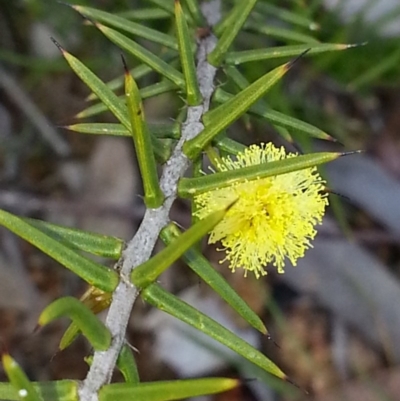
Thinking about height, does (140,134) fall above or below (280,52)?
below

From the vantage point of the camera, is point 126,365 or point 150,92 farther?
point 150,92

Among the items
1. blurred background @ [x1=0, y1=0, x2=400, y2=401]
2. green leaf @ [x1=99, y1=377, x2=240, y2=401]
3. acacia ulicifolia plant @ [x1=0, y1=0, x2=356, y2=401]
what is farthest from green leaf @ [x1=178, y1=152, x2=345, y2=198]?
blurred background @ [x1=0, y1=0, x2=400, y2=401]

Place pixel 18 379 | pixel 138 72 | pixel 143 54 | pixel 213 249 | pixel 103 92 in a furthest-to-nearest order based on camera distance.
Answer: pixel 213 249 → pixel 138 72 → pixel 143 54 → pixel 103 92 → pixel 18 379

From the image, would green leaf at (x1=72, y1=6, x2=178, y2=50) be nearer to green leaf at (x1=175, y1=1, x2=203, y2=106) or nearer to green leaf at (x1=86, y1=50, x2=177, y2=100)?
green leaf at (x1=86, y1=50, x2=177, y2=100)

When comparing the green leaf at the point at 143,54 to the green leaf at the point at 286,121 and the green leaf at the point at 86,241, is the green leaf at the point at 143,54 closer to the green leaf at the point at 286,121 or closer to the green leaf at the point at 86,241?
the green leaf at the point at 286,121

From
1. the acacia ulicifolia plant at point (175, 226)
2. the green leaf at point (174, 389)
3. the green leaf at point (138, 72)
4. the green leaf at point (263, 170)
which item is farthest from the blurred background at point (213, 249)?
A: the green leaf at point (174, 389)

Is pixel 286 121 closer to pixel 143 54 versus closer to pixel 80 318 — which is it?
pixel 143 54

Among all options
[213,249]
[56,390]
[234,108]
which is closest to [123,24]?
[234,108]
